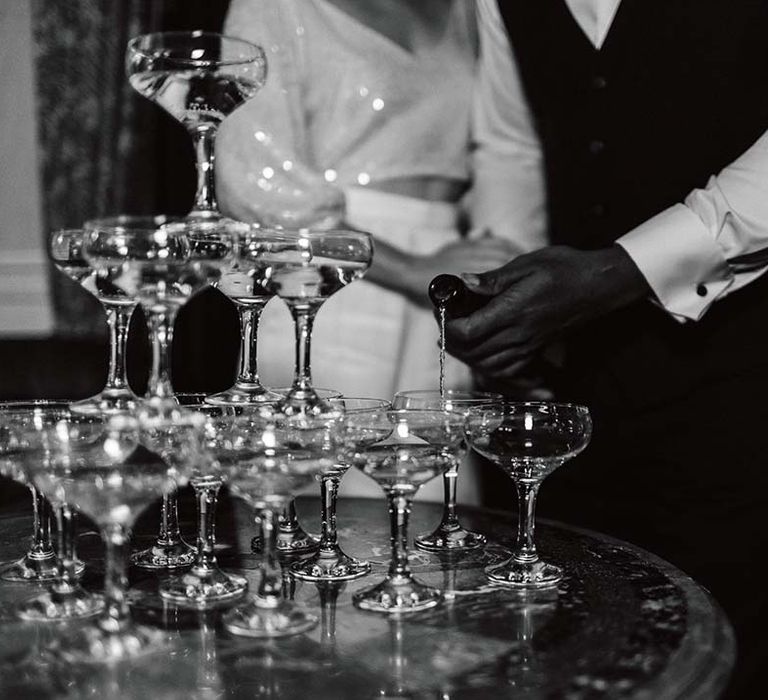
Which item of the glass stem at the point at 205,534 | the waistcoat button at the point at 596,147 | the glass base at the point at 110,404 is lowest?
the glass stem at the point at 205,534

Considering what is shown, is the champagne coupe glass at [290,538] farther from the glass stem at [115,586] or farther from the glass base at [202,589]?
the glass stem at [115,586]

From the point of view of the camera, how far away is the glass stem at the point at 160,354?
94 cm

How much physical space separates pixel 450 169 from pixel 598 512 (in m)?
0.69

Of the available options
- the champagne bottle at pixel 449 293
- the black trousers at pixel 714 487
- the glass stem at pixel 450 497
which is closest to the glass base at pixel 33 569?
the glass stem at pixel 450 497

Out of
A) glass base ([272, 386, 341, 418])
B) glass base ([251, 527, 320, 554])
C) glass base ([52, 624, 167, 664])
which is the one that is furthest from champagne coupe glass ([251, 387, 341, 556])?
glass base ([52, 624, 167, 664])

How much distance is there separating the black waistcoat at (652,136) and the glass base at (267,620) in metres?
0.93

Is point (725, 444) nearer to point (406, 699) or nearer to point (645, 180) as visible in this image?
point (645, 180)

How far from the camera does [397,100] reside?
6.31ft

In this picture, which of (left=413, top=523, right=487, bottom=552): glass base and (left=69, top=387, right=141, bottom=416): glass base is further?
(left=413, top=523, right=487, bottom=552): glass base

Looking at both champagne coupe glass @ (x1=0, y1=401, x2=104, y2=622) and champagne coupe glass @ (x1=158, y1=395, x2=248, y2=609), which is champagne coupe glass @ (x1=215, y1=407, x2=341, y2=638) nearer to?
champagne coupe glass @ (x1=158, y1=395, x2=248, y2=609)

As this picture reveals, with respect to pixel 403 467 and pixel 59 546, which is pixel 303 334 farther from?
pixel 59 546

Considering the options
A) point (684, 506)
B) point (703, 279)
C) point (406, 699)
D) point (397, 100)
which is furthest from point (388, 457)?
point (397, 100)

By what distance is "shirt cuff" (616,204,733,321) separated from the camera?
60.4 inches

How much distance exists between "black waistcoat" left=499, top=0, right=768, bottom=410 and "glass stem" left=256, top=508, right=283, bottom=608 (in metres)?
0.92
